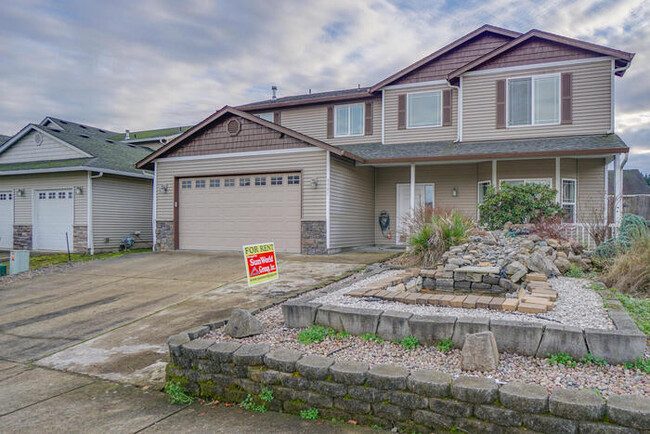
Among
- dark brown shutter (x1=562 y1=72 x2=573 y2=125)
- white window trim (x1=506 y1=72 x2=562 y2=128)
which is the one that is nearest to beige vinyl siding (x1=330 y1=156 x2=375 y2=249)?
white window trim (x1=506 y1=72 x2=562 y2=128)

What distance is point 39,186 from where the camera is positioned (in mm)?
14617

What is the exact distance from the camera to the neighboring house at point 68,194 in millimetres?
13742

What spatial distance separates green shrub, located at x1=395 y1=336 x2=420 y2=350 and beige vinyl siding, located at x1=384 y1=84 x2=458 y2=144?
34.1ft

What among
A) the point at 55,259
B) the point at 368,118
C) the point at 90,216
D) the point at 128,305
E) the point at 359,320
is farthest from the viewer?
the point at 368,118

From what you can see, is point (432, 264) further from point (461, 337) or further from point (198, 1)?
point (198, 1)

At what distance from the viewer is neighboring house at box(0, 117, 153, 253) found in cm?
1374

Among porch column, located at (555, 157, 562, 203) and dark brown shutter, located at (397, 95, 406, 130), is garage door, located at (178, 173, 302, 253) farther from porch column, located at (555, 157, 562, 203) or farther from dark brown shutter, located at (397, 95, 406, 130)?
porch column, located at (555, 157, 562, 203)

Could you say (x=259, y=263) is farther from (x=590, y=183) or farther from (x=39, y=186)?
(x=39, y=186)

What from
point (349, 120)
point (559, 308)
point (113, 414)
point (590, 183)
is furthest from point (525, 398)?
point (349, 120)

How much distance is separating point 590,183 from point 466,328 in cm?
1018

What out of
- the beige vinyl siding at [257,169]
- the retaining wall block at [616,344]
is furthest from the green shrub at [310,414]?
the beige vinyl siding at [257,169]

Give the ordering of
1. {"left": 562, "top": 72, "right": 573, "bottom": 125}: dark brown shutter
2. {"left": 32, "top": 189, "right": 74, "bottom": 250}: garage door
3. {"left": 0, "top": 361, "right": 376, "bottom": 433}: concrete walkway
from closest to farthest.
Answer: {"left": 0, "top": 361, "right": 376, "bottom": 433}: concrete walkway → {"left": 562, "top": 72, "right": 573, "bottom": 125}: dark brown shutter → {"left": 32, "top": 189, "right": 74, "bottom": 250}: garage door

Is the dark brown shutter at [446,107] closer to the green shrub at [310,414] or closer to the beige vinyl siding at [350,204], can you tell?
the beige vinyl siding at [350,204]

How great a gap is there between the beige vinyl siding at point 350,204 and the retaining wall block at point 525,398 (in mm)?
8808
